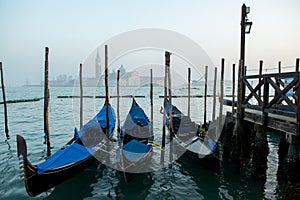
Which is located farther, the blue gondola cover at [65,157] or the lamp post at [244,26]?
the lamp post at [244,26]

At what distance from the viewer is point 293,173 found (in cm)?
389

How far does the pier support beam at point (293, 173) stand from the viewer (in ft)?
12.5

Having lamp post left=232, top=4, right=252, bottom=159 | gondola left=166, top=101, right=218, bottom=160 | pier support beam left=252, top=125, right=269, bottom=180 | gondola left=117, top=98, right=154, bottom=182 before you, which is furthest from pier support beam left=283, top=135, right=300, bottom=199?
gondola left=117, top=98, right=154, bottom=182

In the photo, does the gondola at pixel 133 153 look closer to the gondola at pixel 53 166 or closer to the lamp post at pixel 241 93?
the gondola at pixel 53 166

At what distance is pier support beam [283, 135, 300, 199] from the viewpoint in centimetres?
382

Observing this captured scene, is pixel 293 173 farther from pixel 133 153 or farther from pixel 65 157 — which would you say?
pixel 65 157

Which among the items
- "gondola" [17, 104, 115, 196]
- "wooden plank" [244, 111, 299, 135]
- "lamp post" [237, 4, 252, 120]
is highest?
"lamp post" [237, 4, 252, 120]

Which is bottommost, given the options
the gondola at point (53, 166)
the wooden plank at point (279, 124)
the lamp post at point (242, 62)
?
the gondola at point (53, 166)

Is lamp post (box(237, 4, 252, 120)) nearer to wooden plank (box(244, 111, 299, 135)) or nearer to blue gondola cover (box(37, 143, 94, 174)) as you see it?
wooden plank (box(244, 111, 299, 135))

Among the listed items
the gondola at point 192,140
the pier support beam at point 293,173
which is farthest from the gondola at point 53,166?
the pier support beam at point 293,173

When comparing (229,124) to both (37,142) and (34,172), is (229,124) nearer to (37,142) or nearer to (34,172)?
(34,172)

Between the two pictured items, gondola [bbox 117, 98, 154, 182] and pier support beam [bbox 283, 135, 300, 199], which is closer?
pier support beam [bbox 283, 135, 300, 199]

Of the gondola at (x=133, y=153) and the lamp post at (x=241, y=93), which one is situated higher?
the lamp post at (x=241, y=93)

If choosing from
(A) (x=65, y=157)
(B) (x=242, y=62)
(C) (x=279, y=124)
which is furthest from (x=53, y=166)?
(B) (x=242, y=62)
